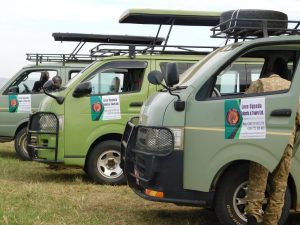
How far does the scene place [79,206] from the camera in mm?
7109

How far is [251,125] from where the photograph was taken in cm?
555

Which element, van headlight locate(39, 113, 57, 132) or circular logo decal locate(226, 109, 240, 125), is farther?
van headlight locate(39, 113, 57, 132)

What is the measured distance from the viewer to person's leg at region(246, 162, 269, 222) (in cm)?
532

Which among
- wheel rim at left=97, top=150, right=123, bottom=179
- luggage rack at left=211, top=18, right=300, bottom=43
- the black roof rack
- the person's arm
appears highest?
the black roof rack

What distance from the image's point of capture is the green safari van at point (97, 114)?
28.9 ft

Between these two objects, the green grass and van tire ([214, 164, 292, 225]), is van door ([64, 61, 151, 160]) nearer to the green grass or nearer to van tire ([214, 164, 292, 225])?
the green grass

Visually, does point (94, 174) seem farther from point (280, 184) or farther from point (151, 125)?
point (280, 184)

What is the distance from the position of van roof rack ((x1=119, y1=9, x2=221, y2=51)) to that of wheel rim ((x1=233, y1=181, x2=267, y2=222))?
413 centimetres

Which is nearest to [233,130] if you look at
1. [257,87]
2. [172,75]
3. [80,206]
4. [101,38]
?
[257,87]

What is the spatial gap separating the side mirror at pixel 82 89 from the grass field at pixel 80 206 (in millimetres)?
1341

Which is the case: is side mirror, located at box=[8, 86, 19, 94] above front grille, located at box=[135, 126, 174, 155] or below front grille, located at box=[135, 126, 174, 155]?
above

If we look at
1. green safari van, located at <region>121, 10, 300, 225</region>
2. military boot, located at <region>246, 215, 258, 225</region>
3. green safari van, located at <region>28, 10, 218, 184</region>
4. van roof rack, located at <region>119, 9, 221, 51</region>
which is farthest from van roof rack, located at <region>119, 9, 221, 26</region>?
military boot, located at <region>246, 215, 258, 225</region>

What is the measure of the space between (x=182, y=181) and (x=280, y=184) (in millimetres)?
912

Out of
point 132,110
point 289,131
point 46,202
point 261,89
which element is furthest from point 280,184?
point 132,110
